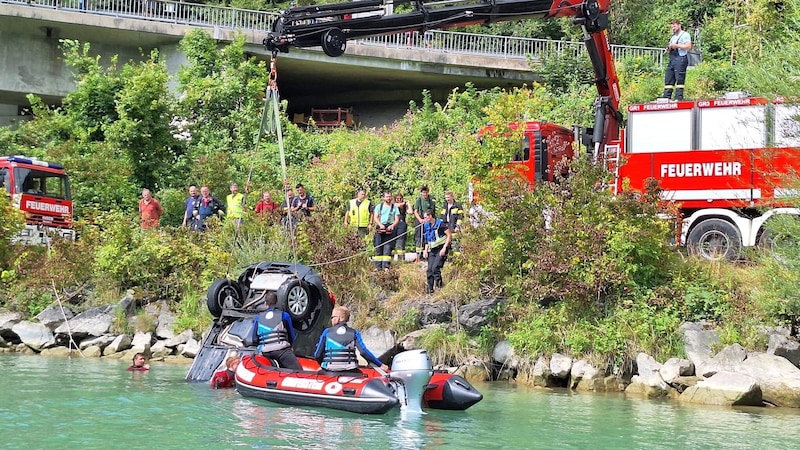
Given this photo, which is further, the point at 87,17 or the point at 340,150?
the point at 87,17

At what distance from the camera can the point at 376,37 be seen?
35312 mm

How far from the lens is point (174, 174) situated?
29156mm

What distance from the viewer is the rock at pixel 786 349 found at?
16562mm

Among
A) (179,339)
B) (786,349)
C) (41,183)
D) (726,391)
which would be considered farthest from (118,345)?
(786,349)

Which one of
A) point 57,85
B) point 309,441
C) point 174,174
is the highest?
point 57,85

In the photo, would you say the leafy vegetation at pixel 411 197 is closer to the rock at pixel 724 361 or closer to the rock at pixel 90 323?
the rock at pixel 90 323

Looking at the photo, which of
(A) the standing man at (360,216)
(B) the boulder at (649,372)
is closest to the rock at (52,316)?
(A) the standing man at (360,216)

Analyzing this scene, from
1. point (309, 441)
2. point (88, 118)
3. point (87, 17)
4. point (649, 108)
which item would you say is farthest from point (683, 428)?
point (87, 17)

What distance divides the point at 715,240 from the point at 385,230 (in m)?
6.55

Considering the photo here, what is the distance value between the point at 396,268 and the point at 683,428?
8757 mm

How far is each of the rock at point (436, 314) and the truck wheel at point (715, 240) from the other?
481 centimetres

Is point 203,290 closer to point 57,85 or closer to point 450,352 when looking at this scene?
point 450,352

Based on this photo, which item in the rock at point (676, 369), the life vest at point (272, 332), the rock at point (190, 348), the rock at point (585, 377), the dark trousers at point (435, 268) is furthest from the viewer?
the rock at point (190, 348)

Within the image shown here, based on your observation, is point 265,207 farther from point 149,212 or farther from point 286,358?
point 286,358
